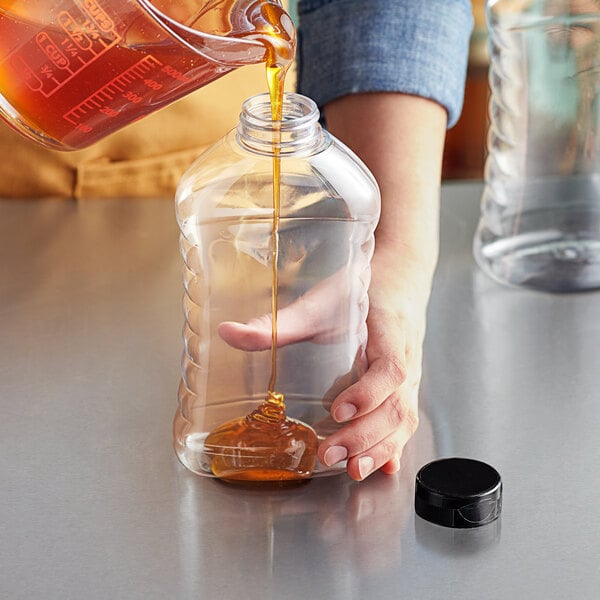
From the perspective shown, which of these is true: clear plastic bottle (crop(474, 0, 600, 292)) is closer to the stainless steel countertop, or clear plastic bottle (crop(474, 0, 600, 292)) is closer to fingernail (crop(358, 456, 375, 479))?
the stainless steel countertop

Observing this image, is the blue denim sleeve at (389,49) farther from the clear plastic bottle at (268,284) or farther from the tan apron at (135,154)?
the clear plastic bottle at (268,284)

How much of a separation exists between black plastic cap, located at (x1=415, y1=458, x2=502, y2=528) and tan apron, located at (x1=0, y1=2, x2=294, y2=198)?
747 mm

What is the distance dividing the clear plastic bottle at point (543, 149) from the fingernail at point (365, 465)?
1.38ft

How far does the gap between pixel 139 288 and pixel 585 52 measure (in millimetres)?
520

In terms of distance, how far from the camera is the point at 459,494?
0.80m

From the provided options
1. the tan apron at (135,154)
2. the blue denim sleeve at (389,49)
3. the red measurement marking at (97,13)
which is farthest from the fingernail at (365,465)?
the tan apron at (135,154)

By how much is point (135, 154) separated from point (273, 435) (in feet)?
2.28

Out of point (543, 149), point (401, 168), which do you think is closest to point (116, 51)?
point (401, 168)

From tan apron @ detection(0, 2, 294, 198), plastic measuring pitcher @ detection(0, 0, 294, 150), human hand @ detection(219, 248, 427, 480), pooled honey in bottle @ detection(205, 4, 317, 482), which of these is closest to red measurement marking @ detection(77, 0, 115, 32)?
plastic measuring pitcher @ detection(0, 0, 294, 150)

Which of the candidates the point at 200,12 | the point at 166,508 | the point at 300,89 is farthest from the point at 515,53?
the point at 166,508

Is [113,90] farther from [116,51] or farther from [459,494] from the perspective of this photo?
[459,494]

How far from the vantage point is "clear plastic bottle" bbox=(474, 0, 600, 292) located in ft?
3.99

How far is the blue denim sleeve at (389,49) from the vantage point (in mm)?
1216

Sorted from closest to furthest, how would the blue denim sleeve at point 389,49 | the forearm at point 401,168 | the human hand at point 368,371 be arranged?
the human hand at point 368,371 → the forearm at point 401,168 → the blue denim sleeve at point 389,49
